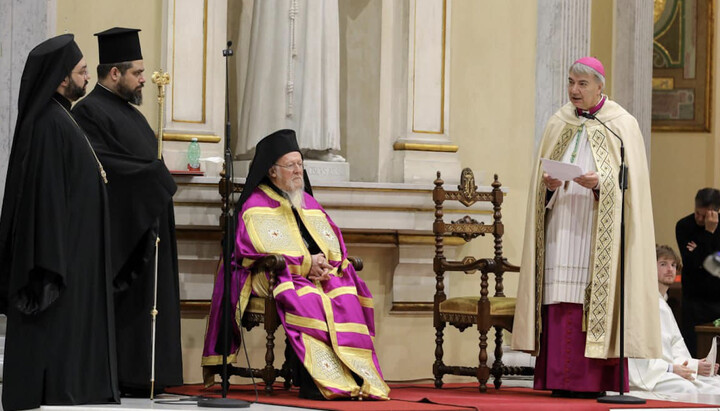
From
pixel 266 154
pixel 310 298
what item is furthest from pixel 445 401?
pixel 266 154

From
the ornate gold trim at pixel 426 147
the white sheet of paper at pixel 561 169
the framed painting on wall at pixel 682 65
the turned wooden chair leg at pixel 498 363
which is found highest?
the framed painting on wall at pixel 682 65

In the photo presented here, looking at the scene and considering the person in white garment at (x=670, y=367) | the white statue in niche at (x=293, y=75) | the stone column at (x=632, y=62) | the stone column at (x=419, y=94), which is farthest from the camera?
the stone column at (x=632, y=62)

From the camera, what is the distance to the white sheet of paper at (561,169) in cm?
678

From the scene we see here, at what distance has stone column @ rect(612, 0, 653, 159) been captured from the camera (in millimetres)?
10438

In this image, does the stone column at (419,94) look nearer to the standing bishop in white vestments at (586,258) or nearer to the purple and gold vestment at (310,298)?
the purple and gold vestment at (310,298)

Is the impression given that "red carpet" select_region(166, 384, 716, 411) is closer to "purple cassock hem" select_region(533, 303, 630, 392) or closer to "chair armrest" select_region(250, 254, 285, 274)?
"purple cassock hem" select_region(533, 303, 630, 392)

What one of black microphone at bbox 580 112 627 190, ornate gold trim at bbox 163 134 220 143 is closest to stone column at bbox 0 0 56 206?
ornate gold trim at bbox 163 134 220 143

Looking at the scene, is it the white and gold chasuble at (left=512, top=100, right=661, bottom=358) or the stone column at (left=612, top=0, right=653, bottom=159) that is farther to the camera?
the stone column at (left=612, top=0, right=653, bottom=159)

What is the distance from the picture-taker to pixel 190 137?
7934mm

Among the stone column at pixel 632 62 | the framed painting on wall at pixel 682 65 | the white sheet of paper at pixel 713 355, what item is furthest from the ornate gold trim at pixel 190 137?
the framed painting on wall at pixel 682 65

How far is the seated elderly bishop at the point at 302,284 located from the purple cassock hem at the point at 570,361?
2.87 feet

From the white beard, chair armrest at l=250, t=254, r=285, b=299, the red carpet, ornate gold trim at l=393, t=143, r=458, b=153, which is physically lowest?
the red carpet

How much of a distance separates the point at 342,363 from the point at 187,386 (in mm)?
1171

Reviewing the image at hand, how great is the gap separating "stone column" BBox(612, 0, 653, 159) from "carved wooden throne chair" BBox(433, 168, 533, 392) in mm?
2582
